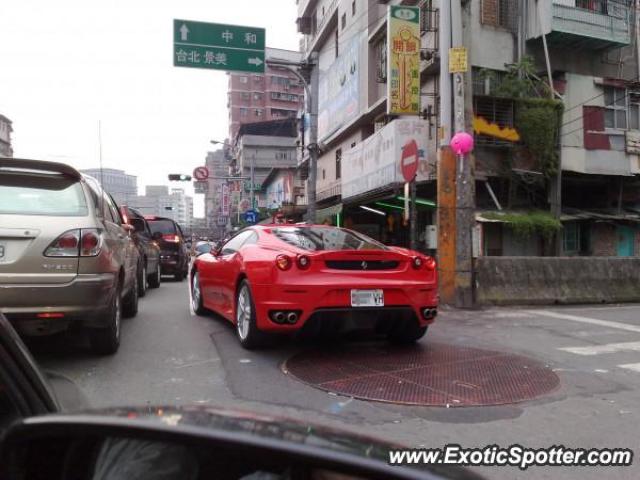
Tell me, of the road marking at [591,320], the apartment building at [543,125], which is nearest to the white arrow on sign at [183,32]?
the apartment building at [543,125]

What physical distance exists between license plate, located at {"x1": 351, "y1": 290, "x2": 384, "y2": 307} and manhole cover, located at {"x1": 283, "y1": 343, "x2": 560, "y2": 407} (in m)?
0.58

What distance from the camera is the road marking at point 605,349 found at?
6316mm

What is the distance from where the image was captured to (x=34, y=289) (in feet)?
14.6

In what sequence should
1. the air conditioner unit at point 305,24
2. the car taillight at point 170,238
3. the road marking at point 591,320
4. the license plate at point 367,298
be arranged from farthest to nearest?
the air conditioner unit at point 305,24 → the car taillight at point 170,238 → the road marking at point 591,320 → the license plate at point 367,298

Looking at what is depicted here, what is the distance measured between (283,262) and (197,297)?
346 centimetres

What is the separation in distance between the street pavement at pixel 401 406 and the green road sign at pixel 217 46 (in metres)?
8.52

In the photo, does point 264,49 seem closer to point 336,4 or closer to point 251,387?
point 251,387

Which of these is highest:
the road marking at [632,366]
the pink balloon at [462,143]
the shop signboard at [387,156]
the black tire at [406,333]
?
the shop signboard at [387,156]

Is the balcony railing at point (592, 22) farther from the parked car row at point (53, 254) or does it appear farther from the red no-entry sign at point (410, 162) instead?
the parked car row at point (53, 254)

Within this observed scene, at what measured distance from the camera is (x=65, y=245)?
4.60 meters

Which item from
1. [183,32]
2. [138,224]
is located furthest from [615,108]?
[138,224]

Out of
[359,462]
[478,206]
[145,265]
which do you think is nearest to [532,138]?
[478,206]

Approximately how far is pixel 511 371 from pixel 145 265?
26.4 ft

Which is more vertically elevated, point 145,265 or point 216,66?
point 216,66
